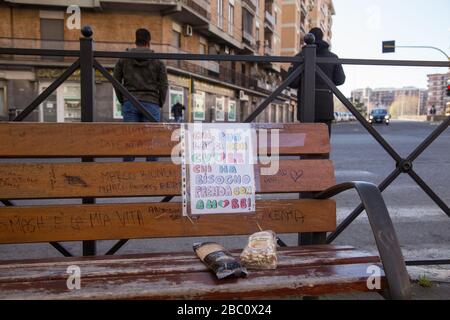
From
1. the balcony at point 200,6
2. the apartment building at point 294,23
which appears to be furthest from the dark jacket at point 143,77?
the apartment building at point 294,23

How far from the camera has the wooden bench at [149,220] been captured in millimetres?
1627

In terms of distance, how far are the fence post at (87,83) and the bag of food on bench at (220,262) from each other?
0.82m

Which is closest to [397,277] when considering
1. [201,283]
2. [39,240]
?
[201,283]

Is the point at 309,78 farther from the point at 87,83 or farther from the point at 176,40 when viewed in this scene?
the point at 176,40

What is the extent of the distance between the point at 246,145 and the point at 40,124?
108 centimetres

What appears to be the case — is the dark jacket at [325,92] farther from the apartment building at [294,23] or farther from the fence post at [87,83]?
the apartment building at [294,23]

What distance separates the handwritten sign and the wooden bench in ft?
0.18

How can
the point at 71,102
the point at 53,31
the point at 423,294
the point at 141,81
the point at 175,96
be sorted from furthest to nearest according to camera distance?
the point at 175,96 < the point at 53,31 < the point at 71,102 < the point at 141,81 < the point at 423,294

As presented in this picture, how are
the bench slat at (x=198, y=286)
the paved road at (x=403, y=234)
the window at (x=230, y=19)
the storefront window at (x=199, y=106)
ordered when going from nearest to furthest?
1. the bench slat at (x=198, y=286)
2. the paved road at (x=403, y=234)
3. the storefront window at (x=199, y=106)
4. the window at (x=230, y=19)

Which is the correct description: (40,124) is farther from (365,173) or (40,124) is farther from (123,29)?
(123,29)

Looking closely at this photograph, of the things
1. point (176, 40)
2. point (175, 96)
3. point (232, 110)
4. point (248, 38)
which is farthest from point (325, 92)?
point (248, 38)

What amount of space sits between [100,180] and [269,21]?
50645 mm

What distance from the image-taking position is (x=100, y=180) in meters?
2.21
